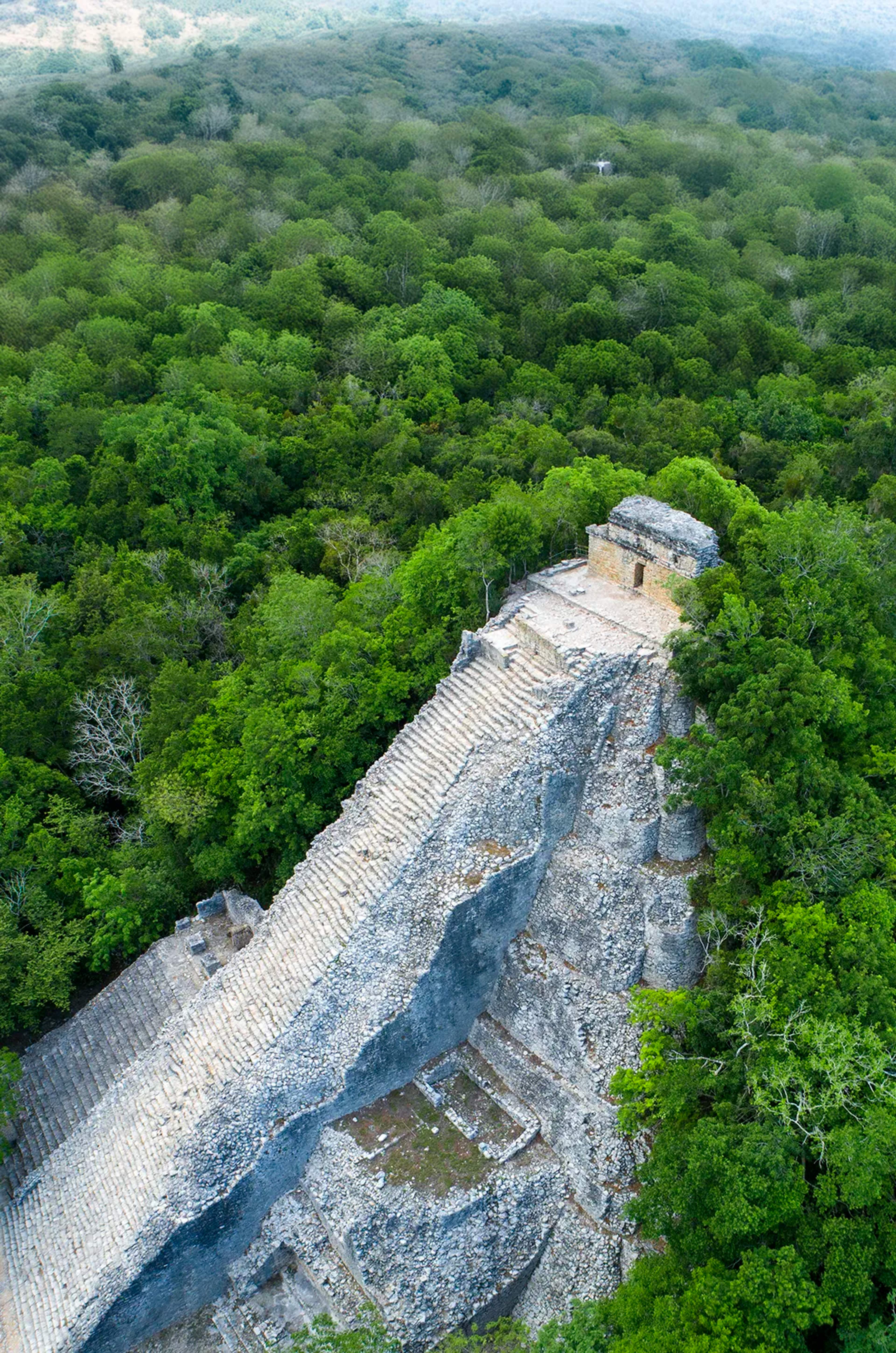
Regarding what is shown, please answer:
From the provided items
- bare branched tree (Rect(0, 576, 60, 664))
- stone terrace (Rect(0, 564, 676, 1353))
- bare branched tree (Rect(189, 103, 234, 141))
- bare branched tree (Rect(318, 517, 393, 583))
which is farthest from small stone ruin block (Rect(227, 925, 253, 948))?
bare branched tree (Rect(189, 103, 234, 141))

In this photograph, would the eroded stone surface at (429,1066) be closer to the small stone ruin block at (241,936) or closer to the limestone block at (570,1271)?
the limestone block at (570,1271)

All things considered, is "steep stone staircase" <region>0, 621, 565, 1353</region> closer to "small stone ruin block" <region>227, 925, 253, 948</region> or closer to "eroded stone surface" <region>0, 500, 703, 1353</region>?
"eroded stone surface" <region>0, 500, 703, 1353</region>

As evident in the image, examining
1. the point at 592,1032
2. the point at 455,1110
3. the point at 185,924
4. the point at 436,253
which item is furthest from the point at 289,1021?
the point at 436,253

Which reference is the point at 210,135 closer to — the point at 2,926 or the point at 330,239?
the point at 330,239

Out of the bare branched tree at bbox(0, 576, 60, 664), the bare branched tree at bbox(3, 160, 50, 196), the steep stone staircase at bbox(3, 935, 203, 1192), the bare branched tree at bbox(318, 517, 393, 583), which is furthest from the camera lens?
the bare branched tree at bbox(3, 160, 50, 196)

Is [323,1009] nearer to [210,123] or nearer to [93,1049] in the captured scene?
[93,1049]

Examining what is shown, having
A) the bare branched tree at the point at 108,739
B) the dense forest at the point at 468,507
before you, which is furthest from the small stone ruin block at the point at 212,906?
the bare branched tree at the point at 108,739

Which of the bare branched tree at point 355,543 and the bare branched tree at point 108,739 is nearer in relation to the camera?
the bare branched tree at point 108,739
